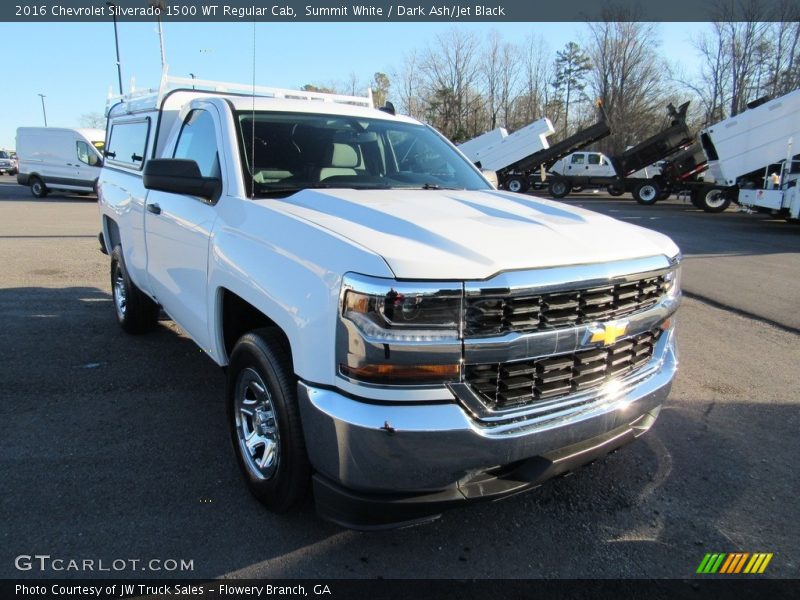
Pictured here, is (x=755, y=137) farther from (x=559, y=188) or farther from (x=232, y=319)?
(x=232, y=319)

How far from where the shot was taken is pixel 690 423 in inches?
153

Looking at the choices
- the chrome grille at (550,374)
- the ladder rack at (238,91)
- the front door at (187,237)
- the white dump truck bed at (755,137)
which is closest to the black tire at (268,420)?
the front door at (187,237)

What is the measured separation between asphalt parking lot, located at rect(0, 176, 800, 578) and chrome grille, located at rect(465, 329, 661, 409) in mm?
781

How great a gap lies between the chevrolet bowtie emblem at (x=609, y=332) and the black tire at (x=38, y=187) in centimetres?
2710

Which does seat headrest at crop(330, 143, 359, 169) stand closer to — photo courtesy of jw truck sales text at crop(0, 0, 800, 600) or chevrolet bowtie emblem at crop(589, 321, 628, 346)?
photo courtesy of jw truck sales text at crop(0, 0, 800, 600)

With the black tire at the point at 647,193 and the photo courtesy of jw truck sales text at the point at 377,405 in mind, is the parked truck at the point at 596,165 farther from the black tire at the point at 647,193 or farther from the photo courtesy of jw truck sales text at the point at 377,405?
the photo courtesy of jw truck sales text at the point at 377,405

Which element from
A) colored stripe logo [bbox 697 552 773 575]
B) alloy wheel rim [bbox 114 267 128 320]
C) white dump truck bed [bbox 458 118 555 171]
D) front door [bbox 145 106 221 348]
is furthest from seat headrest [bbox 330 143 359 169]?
white dump truck bed [bbox 458 118 555 171]

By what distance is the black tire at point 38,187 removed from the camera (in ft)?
78.7

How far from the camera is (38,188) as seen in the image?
79.4 ft

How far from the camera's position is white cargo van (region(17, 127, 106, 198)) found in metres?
22.6

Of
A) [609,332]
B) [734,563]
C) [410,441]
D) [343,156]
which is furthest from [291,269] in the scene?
[734,563]

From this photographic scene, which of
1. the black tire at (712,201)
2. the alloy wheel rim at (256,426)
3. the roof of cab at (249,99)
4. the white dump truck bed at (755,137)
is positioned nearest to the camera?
the alloy wheel rim at (256,426)

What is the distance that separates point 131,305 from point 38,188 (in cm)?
2323

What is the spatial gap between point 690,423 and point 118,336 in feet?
16.8
